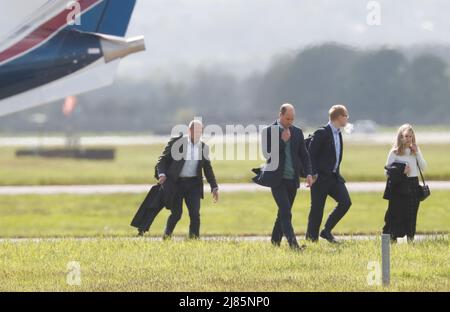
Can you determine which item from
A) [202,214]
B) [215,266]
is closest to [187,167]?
[215,266]

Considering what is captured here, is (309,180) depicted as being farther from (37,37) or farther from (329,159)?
(37,37)

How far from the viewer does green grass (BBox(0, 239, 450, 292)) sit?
11.0 m

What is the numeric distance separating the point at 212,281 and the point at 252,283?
463 millimetres

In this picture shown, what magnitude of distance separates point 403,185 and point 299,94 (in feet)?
115

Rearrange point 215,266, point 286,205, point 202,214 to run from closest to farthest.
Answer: point 215,266 < point 286,205 < point 202,214

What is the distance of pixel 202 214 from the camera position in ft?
82.1

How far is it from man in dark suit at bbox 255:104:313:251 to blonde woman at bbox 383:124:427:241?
1626mm

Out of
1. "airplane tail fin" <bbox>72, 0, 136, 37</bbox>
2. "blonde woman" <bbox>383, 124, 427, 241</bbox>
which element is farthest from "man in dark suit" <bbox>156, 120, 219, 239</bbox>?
"blonde woman" <bbox>383, 124, 427, 241</bbox>

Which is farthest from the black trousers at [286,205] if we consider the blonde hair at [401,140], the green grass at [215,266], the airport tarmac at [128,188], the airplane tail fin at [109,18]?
the airport tarmac at [128,188]

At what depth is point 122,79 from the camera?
46.3 meters

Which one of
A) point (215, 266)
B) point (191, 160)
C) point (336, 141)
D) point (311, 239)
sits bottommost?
point (215, 266)

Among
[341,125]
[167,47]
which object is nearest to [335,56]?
[167,47]

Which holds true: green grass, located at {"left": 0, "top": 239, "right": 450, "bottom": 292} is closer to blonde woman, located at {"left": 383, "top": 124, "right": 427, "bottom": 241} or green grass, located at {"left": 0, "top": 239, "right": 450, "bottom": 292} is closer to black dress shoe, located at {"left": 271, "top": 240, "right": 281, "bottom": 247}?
black dress shoe, located at {"left": 271, "top": 240, "right": 281, "bottom": 247}

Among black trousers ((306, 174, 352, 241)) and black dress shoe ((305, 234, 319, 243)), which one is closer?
black trousers ((306, 174, 352, 241))
